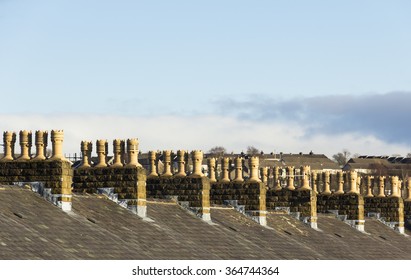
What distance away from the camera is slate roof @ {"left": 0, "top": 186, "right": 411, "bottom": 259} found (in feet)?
157

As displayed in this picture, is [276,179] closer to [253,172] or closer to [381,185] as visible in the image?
[253,172]

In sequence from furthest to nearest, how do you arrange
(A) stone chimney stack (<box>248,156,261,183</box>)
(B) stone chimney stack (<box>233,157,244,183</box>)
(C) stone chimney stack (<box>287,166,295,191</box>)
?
(C) stone chimney stack (<box>287,166,295,191</box>), (B) stone chimney stack (<box>233,157,244,183</box>), (A) stone chimney stack (<box>248,156,261,183</box>)

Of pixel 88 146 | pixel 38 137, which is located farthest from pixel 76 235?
pixel 88 146

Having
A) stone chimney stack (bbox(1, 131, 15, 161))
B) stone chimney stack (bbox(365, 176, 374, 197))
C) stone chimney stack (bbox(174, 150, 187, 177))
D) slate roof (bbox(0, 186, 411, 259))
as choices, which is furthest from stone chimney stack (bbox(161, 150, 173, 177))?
stone chimney stack (bbox(365, 176, 374, 197))

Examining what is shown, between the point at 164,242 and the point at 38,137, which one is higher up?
the point at 38,137

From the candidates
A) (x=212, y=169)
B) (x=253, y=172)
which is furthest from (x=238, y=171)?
(x=212, y=169)

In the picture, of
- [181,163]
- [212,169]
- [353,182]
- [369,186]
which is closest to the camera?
[181,163]

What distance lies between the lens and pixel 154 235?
182 ft

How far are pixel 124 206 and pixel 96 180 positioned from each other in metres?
2.00

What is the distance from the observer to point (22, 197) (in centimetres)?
5316

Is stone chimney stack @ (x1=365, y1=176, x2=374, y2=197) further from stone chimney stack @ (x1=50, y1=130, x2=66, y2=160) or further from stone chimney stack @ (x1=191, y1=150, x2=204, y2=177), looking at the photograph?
stone chimney stack @ (x1=50, y1=130, x2=66, y2=160)

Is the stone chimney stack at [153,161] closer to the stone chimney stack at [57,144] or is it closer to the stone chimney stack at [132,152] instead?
the stone chimney stack at [132,152]

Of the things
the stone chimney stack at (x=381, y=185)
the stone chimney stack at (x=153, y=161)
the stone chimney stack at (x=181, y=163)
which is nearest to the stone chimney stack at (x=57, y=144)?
the stone chimney stack at (x=181, y=163)
